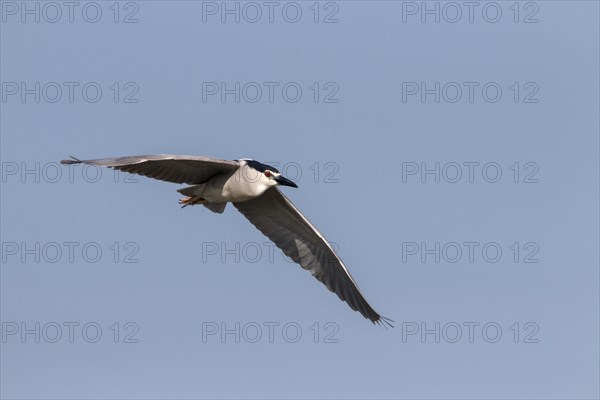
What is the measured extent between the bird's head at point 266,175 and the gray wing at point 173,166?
0.32 metres

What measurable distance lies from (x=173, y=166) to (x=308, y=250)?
4.07m

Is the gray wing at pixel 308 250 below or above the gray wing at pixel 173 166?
below

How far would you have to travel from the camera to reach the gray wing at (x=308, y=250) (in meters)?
23.5

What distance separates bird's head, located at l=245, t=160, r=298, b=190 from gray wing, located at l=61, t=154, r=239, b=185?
1.04 ft

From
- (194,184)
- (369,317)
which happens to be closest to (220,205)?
(194,184)

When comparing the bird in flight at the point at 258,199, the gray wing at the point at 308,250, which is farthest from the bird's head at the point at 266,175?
the gray wing at the point at 308,250

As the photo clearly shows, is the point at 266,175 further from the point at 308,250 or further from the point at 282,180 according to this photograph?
the point at 308,250

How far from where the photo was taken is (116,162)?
1905 centimetres

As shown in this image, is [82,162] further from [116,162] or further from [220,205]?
[220,205]

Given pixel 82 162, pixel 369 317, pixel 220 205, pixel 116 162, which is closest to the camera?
pixel 82 162

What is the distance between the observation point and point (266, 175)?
21344 mm

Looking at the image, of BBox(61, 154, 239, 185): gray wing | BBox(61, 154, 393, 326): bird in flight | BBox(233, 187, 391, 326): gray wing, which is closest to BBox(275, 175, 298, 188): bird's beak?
BBox(61, 154, 393, 326): bird in flight

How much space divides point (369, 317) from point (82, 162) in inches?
311

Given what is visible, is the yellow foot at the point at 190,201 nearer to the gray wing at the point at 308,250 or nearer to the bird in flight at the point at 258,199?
the bird in flight at the point at 258,199
